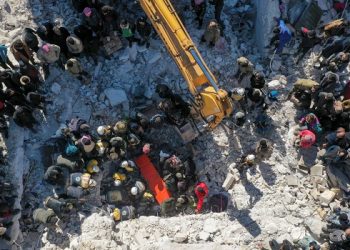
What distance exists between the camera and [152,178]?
13.4m

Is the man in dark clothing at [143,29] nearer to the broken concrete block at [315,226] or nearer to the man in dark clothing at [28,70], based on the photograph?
the man in dark clothing at [28,70]

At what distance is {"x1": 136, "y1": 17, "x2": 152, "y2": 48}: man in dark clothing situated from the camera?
13.0 m

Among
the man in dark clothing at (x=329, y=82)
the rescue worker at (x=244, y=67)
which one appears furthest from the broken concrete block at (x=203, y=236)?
the man in dark clothing at (x=329, y=82)

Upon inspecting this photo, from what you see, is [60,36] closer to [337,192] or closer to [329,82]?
[329,82]

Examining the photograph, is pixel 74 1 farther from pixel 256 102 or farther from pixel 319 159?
pixel 319 159

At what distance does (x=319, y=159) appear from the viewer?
13141 mm

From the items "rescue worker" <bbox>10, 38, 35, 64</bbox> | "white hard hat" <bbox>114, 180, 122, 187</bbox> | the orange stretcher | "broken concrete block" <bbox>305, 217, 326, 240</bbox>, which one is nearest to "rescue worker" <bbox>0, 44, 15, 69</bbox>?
"rescue worker" <bbox>10, 38, 35, 64</bbox>

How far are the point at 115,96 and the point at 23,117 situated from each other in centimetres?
301

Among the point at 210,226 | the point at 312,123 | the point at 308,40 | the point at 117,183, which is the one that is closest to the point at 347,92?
the point at 312,123

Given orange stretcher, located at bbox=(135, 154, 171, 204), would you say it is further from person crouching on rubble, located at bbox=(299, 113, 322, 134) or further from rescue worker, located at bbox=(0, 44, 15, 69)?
rescue worker, located at bbox=(0, 44, 15, 69)

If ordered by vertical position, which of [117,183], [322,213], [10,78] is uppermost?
[10,78]

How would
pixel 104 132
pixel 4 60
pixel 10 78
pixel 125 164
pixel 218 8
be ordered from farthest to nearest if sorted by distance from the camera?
pixel 218 8 → pixel 4 60 → pixel 125 164 → pixel 104 132 → pixel 10 78

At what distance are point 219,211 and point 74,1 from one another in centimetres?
786

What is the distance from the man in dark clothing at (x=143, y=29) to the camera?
1303cm
